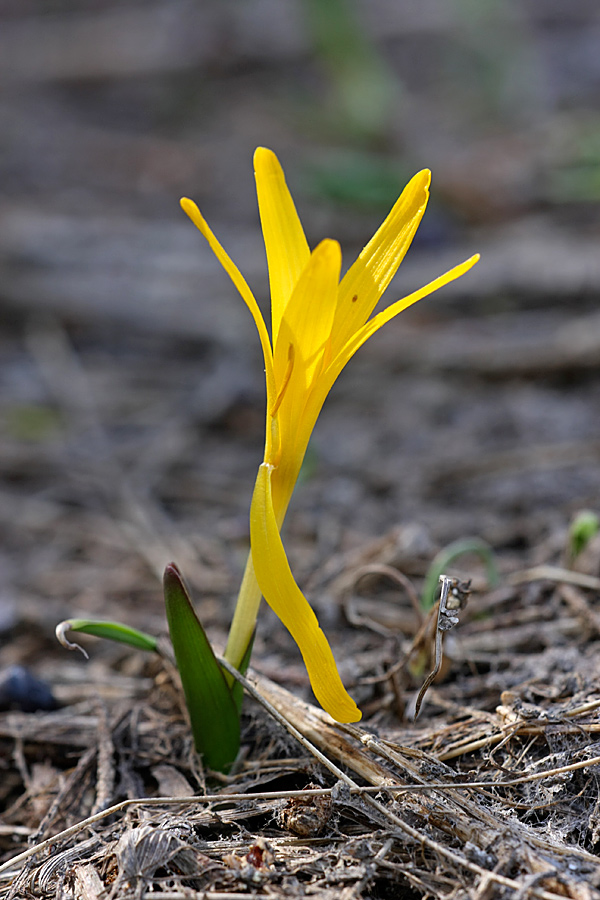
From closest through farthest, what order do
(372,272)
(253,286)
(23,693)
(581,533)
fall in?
(372,272)
(23,693)
(581,533)
(253,286)

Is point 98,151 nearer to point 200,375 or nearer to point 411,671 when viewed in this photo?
point 200,375

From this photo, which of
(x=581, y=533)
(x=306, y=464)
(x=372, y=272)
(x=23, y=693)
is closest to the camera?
(x=372, y=272)

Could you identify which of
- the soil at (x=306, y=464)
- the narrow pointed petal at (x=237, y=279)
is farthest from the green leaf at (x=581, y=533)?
the narrow pointed petal at (x=237, y=279)

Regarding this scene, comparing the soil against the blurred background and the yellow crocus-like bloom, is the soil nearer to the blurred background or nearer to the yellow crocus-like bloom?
the blurred background

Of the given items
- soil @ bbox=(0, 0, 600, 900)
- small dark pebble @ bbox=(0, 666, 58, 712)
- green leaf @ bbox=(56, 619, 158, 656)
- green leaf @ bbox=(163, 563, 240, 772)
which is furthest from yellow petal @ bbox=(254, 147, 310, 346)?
small dark pebble @ bbox=(0, 666, 58, 712)

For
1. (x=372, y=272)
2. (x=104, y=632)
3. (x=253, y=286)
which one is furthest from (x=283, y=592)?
(x=253, y=286)

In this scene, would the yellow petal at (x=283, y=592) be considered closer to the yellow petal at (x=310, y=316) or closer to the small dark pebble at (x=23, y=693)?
the yellow petal at (x=310, y=316)

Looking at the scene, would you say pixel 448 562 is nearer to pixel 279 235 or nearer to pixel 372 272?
pixel 372 272
